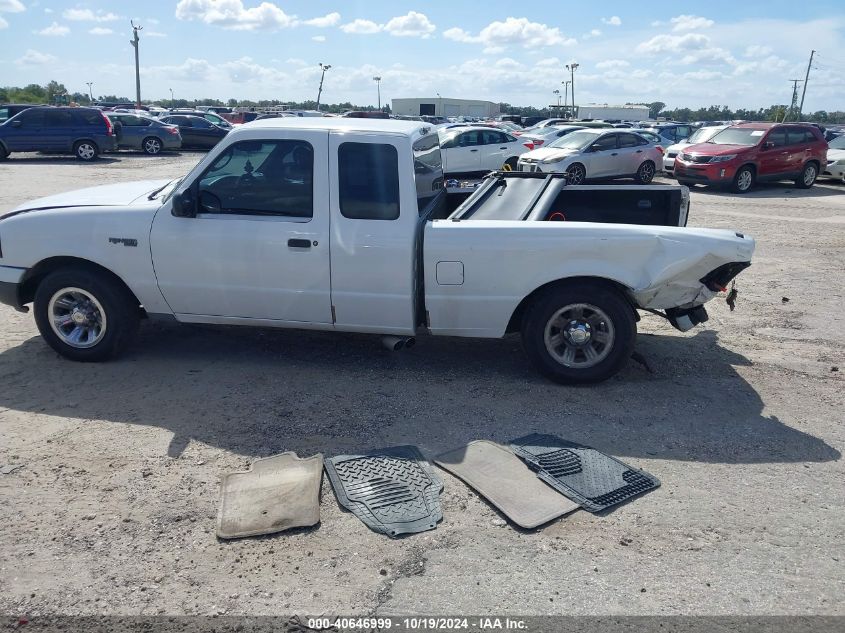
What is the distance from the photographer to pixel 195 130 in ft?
102

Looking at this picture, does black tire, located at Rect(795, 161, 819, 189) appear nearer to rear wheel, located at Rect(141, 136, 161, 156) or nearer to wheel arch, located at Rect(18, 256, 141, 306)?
wheel arch, located at Rect(18, 256, 141, 306)

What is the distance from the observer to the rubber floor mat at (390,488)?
3762 millimetres

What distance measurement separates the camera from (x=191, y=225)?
540 centimetres

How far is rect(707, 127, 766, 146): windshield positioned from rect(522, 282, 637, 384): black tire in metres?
16.2

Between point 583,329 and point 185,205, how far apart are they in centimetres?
305

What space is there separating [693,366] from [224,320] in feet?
12.4

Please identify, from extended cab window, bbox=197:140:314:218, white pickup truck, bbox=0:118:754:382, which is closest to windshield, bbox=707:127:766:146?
white pickup truck, bbox=0:118:754:382

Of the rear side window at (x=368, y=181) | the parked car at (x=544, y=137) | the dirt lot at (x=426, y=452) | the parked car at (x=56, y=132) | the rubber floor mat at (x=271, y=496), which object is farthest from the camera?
the parked car at (x=56, y=132)

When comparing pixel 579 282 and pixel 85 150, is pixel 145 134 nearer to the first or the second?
pixel 85 150

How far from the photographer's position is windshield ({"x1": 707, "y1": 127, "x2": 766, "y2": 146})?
755 inches

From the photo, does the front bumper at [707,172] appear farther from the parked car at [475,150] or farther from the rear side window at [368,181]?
the rear side window at [368,181]

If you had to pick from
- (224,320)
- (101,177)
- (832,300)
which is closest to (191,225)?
(224,320)

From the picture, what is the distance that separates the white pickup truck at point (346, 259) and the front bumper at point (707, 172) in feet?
47.9

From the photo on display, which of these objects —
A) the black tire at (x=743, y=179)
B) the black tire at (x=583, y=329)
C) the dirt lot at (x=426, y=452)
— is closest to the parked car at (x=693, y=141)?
the black tire at (x=743, y=179)
